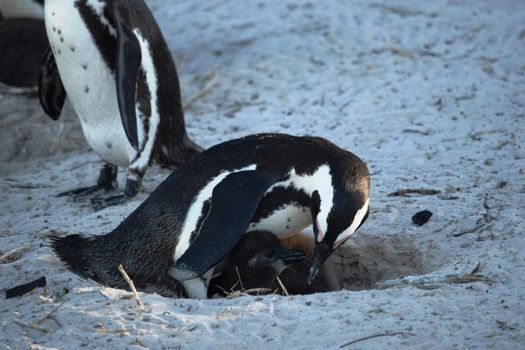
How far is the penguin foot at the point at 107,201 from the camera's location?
488 centimetres

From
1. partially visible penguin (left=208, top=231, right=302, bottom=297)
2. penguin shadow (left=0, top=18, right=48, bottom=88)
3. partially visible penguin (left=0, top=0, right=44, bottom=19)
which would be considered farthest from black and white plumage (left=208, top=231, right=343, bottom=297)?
partially visible penguin (left=0, top=0, right=44, bottom=19)

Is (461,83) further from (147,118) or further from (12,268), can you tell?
(12,268)

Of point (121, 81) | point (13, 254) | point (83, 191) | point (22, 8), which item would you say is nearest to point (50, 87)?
point (83, 191)

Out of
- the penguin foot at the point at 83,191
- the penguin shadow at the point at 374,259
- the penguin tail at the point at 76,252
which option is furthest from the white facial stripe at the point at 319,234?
the penguin foot at the point at 83,191

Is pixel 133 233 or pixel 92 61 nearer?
pixel 133 233

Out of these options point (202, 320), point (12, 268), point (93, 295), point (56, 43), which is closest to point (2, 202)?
point (56, 43)

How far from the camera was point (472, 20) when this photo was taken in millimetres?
6711

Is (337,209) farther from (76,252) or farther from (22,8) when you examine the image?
(22,8)

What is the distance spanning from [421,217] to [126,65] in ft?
5.17

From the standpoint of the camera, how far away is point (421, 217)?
422 cm

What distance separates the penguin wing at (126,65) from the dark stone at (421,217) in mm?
1455

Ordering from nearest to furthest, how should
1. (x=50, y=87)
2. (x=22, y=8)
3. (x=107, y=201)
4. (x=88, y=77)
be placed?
(x=88, y=77)
(x=107, y=201)
(x=50, y=87)
(x=22, y=8)

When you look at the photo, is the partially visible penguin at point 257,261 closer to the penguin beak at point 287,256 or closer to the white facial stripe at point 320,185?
the penguin beak at point 287,256

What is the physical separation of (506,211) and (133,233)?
1.61 m
